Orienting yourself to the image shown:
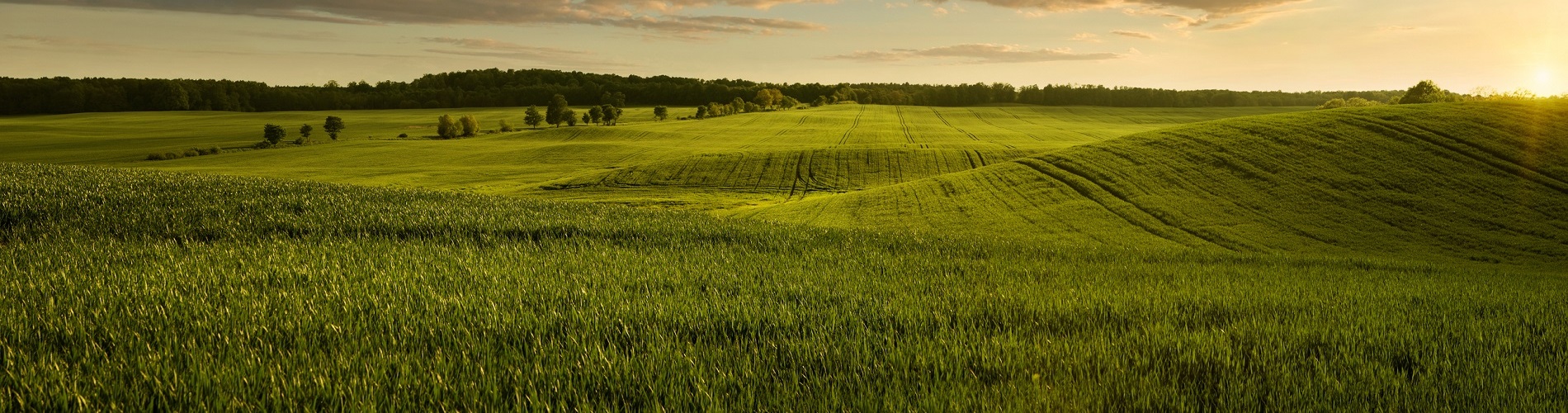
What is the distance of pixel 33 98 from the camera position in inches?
5468

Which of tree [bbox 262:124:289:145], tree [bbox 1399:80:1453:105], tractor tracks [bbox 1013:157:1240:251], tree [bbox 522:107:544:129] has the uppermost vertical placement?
tree [bbox 1399:80:1453:105]

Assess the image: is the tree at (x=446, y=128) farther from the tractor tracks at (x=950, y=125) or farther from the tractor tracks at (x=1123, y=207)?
the tractor tracks at (x=1123, y=207)

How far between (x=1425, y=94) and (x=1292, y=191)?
1643 inches

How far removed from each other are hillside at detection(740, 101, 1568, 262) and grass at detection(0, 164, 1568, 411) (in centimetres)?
2510

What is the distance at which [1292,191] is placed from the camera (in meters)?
40.0

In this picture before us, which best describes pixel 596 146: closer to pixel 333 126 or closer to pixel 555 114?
pixel 555 114

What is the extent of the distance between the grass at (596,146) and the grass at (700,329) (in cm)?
4501

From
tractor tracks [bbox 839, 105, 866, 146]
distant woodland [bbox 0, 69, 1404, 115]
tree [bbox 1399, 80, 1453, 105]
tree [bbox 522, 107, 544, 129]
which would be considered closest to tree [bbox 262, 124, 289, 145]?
tree [bbox 522, 107, 544, 129]

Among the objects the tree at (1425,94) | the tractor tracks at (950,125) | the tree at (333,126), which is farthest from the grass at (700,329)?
the tree at (333,126)

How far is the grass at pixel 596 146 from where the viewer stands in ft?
224

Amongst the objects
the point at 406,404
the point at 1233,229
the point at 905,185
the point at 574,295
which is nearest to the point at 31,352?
the point at 406,404

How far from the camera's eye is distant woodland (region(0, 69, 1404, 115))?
146 metres

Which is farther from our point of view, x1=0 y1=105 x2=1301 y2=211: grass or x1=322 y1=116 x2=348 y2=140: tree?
x1=322 y1=116 x2=348 y2=140: tree

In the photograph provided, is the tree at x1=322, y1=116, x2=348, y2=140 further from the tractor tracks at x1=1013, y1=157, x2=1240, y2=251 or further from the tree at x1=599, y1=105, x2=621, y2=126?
the tractor tracks at x1=1013, y1=157, x2=1240, y2=251
